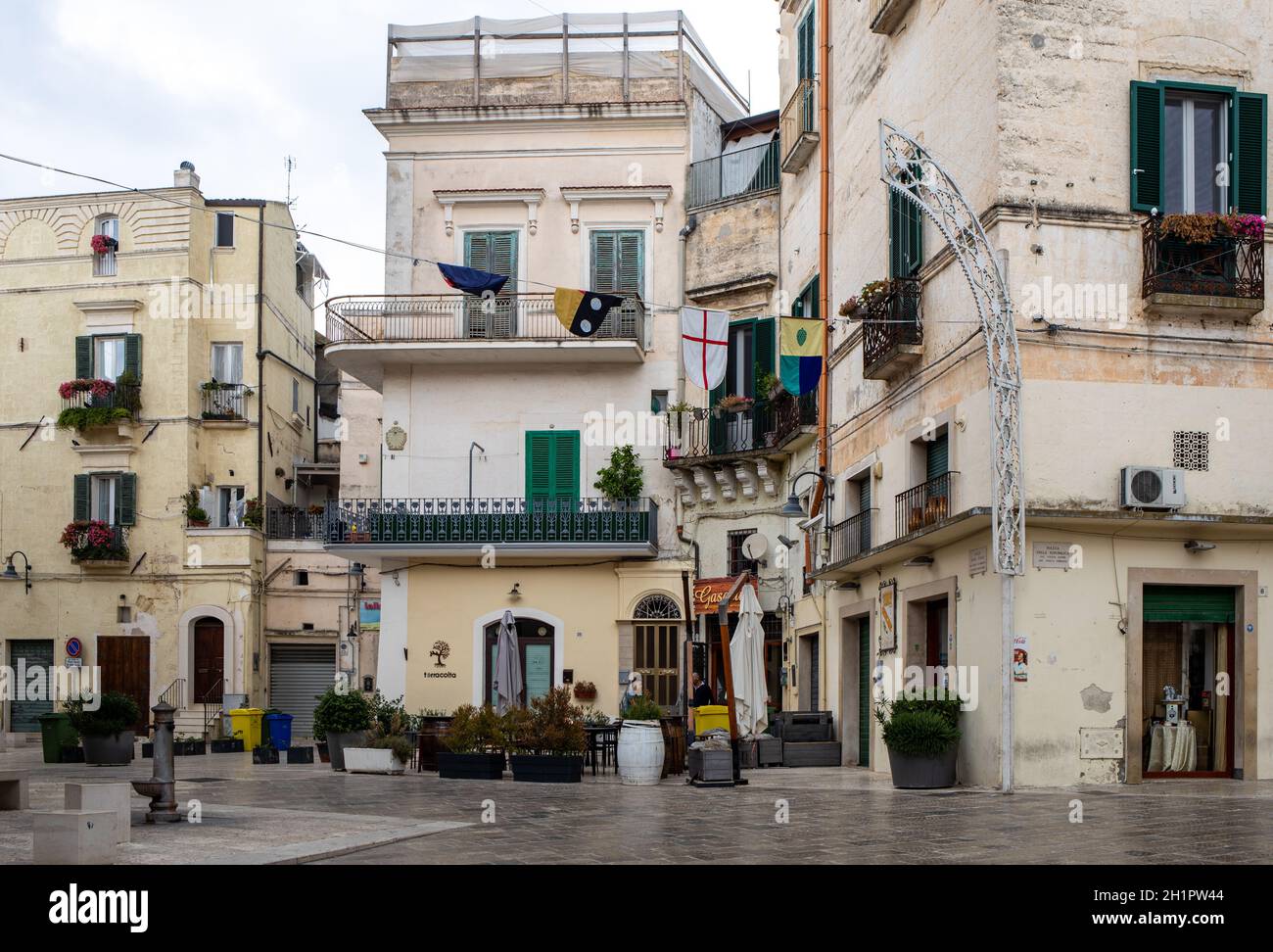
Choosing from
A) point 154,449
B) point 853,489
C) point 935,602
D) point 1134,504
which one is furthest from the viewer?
point 154,449

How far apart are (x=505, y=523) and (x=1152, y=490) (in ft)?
51.7

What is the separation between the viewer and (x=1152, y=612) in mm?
17719

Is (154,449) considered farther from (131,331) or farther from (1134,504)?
(1134,504)

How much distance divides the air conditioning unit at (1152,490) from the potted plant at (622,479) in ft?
47.5

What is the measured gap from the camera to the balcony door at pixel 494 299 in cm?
3089

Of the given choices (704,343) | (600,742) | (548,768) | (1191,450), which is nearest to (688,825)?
(548,768)

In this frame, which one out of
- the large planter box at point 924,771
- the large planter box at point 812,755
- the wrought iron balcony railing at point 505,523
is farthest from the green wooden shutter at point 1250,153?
the wrought iron balcony railing at point 505,523

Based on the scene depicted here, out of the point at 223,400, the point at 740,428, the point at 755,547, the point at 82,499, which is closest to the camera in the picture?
the point at 755,547

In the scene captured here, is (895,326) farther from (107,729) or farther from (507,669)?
(107,729)

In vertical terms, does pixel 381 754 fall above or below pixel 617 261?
below

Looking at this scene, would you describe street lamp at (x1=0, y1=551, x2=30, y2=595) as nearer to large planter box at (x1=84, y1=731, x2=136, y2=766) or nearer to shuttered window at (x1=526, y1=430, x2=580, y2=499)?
shuttered window at (x1=526, y1=430, x2=580, y2=499)

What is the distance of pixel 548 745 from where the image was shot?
19.3 meters
